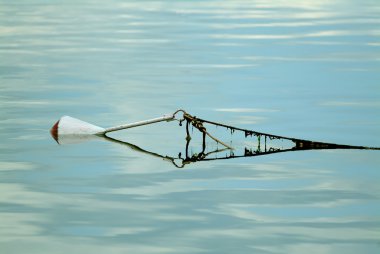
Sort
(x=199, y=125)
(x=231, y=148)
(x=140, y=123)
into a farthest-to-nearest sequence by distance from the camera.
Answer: (x=140, y=123) → (x=199, y=125) → (x=231, y=148)

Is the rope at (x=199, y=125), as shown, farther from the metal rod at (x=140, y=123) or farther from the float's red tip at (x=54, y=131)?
the float's red tip at (x=54, y=131)

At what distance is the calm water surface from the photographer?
13461mm

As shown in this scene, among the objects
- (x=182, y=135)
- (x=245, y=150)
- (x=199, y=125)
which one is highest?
(x=199, y=125)

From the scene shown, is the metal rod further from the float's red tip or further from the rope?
the float's red tip

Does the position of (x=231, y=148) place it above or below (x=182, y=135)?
below

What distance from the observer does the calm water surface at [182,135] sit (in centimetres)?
1346

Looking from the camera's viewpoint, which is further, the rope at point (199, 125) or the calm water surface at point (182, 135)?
the rope at point (199, 125)

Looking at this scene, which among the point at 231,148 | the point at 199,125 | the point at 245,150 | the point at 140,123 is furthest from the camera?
the point at 140,123

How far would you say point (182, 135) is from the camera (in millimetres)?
19359

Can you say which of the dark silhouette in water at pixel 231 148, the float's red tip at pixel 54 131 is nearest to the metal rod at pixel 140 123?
the dark silhouette in water at pixel 231 148

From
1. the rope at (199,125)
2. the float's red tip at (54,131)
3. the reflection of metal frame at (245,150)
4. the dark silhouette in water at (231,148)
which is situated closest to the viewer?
the reflection of metal frame at (245,150)

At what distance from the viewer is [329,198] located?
49.5 feet

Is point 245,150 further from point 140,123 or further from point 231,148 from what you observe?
point 140,123

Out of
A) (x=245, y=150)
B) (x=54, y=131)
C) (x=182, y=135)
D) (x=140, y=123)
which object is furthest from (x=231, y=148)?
(x=54, y=131)
